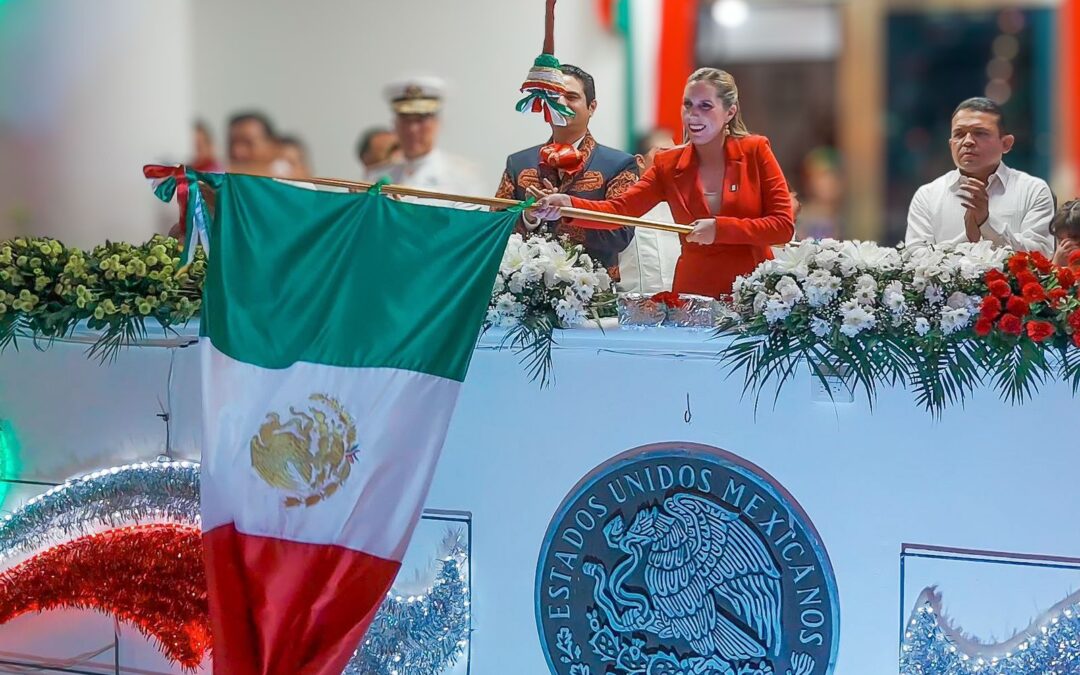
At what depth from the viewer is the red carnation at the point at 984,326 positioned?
2625mm

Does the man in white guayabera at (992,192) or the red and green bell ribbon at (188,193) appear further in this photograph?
the man in white guayabera at (992,192)

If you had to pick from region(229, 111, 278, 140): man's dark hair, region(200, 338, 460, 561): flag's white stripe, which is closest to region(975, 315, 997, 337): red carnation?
region(200, 338, 460, 561): flag's white stripe

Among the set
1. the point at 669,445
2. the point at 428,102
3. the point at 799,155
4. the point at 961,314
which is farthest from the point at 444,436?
the point at 799,155

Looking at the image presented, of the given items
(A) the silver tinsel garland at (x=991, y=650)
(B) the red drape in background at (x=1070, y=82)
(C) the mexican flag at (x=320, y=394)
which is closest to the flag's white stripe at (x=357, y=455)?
(C) the mexican flag at (x=320, y=394)

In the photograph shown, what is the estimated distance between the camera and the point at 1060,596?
8.74 ft

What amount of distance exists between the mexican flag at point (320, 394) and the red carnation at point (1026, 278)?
111cm

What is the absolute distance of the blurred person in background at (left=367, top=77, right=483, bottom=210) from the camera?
496cm

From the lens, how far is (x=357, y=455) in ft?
9.51

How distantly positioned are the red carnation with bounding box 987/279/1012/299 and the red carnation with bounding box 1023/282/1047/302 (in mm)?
36

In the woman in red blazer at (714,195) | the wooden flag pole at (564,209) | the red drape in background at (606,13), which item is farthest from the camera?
the red drape in background at (606,13)

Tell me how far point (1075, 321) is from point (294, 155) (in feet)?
16.9

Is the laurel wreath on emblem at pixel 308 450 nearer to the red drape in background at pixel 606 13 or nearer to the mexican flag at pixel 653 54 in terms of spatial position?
the mexican flag at pixel 653 54

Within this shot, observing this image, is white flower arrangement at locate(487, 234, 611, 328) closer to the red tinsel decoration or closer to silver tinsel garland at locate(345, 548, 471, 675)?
silver tinsel garland at locate(345, 548, 471, 675)

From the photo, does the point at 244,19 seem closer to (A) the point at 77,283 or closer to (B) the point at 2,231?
(B) the point at 2,231
